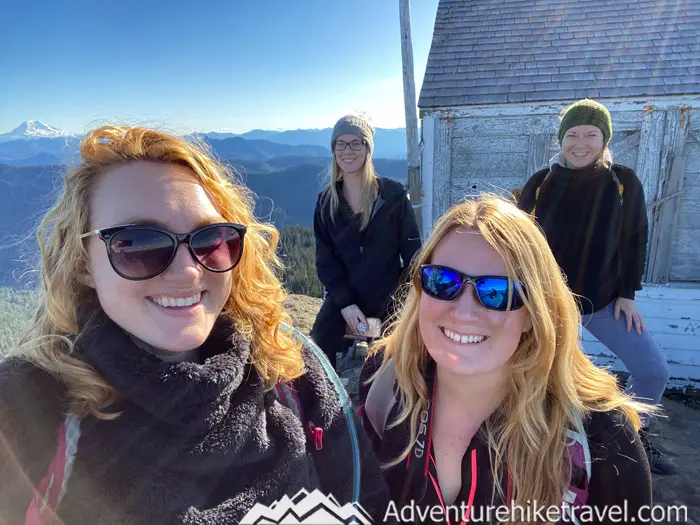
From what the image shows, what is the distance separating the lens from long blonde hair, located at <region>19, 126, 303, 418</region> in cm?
111

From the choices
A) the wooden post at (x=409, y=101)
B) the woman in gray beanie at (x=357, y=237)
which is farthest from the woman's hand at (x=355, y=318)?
the wooden post at (x=409, y=101)

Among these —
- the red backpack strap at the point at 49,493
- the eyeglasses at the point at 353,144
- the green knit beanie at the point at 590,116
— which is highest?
A: the green knit beanie at the point at 590,116

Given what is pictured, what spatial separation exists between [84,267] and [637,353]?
3224 mm

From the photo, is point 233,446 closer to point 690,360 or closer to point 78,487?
point 78,487

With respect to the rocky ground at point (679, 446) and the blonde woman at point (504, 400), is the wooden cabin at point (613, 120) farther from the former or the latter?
the blonde woman at point (504, 400)

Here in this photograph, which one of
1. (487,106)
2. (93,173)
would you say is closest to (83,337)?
(93,173)

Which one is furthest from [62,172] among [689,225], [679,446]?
[689,225]

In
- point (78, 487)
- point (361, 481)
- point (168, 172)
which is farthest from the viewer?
point (361, 481)

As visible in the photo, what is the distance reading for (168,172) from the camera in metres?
1.25

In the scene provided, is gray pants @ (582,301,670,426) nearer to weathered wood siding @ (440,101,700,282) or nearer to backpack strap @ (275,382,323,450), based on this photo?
backpack strap @ (275,382,323,450)

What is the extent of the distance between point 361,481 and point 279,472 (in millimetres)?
334

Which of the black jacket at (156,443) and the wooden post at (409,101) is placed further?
the wooden post at (409,101)

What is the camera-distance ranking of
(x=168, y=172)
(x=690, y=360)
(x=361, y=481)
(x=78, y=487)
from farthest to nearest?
(x=690, y=360)
(x=361, y=481)
(x=168, y=172)
(x=78, y=487)

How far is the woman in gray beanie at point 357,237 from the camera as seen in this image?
329 centimetres
